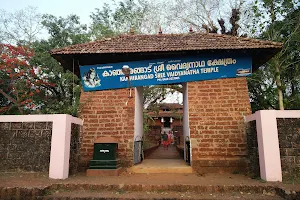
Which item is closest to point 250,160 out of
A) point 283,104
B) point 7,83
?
point 283,104

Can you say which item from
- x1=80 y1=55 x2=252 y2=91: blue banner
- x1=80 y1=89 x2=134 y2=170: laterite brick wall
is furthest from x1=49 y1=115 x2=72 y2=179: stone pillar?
x1=80 y1=55 x2=252 y2=91: blue banner

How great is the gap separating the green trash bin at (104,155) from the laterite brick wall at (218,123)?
90.4 inches

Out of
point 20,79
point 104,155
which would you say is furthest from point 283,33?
point 20,79

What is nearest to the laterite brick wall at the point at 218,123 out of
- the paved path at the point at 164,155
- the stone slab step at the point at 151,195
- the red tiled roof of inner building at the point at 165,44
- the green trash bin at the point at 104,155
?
the red tiled roof of inner building at the point at 165,44

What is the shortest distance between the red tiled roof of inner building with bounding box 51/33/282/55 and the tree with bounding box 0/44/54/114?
6.55 metres

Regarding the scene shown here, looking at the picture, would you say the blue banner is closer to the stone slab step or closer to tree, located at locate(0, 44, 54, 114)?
the stone slab step

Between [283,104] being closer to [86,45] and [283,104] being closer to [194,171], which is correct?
[194,171]

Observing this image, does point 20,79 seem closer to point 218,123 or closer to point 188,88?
point 188,88

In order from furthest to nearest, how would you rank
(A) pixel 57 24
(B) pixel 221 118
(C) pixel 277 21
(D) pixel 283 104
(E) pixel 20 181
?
(A) pixel 57 24 → (C) pixel 277 21 → (D) pixel 283 104 → (B) pixel 221 118 → (E) pixel 20 181

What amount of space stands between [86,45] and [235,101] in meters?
5.22

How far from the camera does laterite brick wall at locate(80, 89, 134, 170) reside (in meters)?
6.84

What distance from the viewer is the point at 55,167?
5746 mm

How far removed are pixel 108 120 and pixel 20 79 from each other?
336 inches

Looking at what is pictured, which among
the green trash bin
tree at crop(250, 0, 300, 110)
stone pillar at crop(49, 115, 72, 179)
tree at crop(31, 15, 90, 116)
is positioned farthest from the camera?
tree at crop(31, 15, 90, 116)
